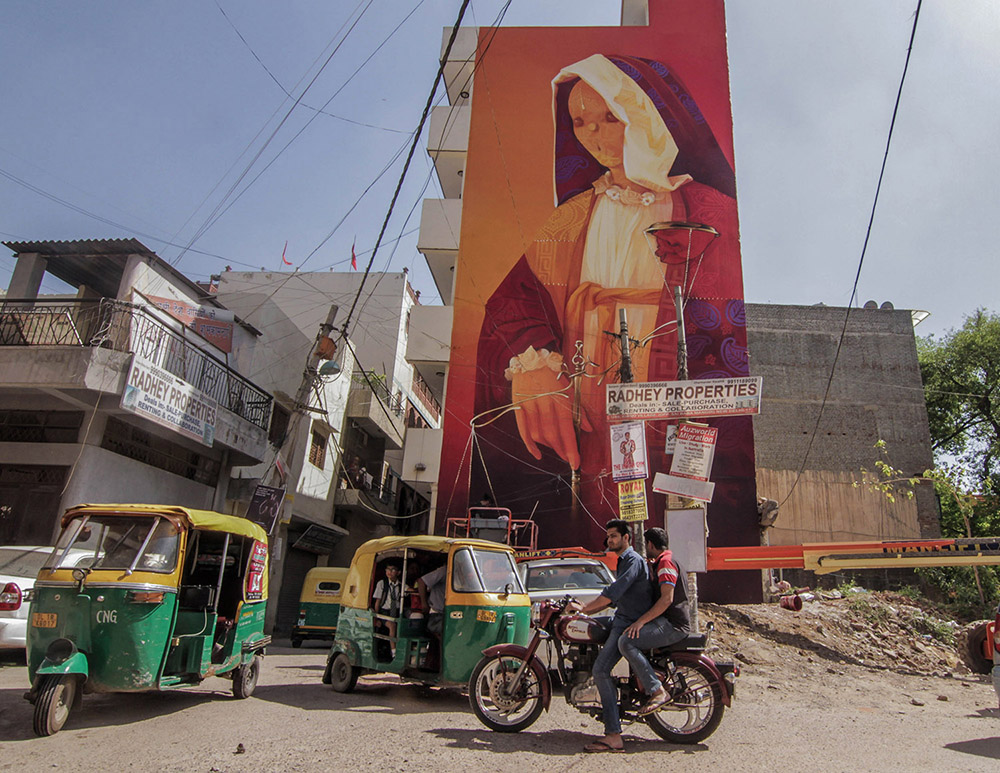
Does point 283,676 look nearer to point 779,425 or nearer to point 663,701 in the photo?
point 663,701

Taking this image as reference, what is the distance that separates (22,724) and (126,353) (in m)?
8.32

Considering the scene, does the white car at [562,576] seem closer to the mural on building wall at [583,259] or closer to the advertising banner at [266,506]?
the advertising banner at [266,506]

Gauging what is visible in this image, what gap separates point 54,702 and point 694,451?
397 inches

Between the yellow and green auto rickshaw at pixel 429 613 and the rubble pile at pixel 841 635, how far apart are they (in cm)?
631

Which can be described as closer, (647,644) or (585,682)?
(647,644)

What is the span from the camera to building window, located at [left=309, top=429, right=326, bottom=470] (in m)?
22.8

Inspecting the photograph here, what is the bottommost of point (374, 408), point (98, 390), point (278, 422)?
point (98, 390)

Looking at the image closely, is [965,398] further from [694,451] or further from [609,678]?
[609,678]

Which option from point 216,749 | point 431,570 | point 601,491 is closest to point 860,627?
point 601,491

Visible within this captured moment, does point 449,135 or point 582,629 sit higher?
point 449,135

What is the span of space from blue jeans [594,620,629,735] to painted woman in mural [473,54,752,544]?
17.1 metres

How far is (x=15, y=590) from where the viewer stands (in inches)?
364

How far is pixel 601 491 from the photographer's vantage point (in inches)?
906

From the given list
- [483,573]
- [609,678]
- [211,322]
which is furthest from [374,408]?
[609,678]
